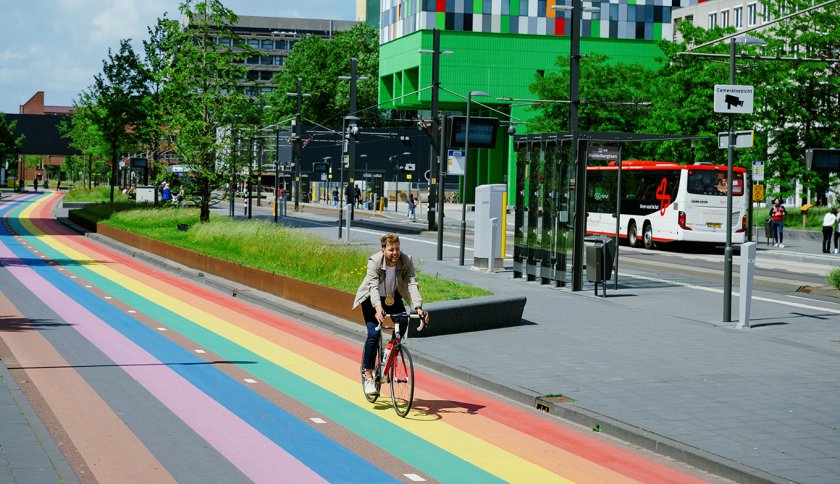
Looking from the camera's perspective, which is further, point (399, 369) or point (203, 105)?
point (203, 105)

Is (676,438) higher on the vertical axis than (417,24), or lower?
lower

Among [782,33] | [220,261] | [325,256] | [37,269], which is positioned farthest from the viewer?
[782,33]

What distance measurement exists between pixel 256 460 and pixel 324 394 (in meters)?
3.04

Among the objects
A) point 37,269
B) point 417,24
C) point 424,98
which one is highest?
point 417,24

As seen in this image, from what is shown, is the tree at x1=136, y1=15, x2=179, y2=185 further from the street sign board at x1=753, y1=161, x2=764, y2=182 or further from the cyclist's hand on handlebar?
the cyclist's hand on handlebar

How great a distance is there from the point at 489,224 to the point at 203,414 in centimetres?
1729

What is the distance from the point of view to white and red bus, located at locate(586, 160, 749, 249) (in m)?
41.7

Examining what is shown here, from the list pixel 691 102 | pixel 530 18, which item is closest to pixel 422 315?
pixel 691 102

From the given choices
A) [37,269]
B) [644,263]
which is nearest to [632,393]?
[37,269]

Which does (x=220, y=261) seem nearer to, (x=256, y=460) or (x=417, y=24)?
(x=256, y=460)

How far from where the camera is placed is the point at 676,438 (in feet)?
31.4

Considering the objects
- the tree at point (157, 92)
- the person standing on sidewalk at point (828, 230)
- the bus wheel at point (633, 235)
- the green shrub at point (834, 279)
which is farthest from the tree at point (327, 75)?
the green shrub at point (834, 279)

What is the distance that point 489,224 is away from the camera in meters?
27.4

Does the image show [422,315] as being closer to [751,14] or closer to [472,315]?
[472,315]
